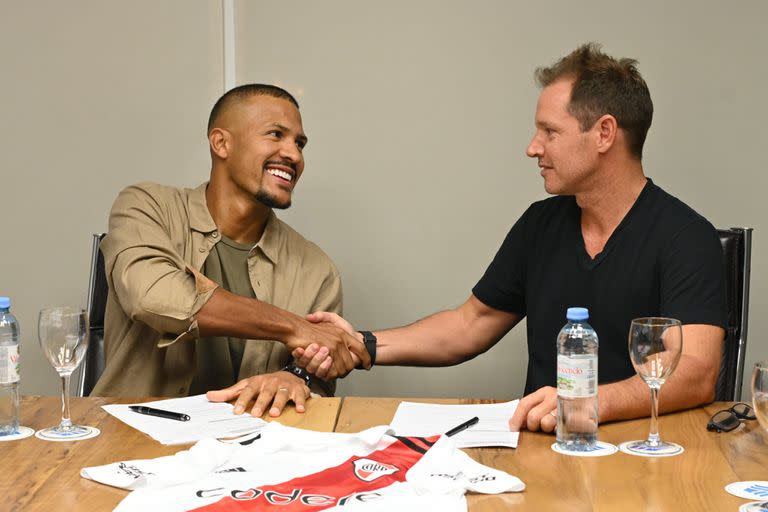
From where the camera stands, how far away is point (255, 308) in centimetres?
225

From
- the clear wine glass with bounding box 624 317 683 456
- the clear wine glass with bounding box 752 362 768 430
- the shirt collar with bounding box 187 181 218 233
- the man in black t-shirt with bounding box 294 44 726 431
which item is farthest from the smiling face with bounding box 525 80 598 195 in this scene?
the clear wine glass with bounding box 752 362 768 430

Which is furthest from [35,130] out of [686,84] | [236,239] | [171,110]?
[686,84]

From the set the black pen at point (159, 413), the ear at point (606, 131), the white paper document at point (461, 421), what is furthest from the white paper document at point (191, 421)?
the ear at point (606, 131)

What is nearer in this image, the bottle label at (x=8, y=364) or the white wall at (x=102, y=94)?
the bottle label at (x=8, y=364)

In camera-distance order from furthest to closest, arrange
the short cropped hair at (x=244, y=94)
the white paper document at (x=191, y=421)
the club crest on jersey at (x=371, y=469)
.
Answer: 1. the short cropped hair at (x=244, y=94)
2. the white paper document at (x=191, y=421)
3. the club crest on jersey at (x=371, y=469)

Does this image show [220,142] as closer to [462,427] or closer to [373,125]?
[373,125]

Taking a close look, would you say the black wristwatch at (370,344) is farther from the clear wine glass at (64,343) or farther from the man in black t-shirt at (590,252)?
the clear wine glass at (64,343)

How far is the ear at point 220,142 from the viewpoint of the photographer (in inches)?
108

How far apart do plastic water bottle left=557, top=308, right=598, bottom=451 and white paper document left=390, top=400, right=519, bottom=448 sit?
10 cm

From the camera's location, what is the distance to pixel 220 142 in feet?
9.01

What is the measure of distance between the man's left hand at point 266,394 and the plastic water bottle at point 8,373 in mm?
387

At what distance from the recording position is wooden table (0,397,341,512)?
1251 millimetres

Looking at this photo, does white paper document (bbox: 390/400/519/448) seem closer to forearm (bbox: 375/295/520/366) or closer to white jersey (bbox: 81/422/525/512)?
white jersey (bbox: 81/422/525/512)

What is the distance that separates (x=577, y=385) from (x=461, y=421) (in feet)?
0.92
